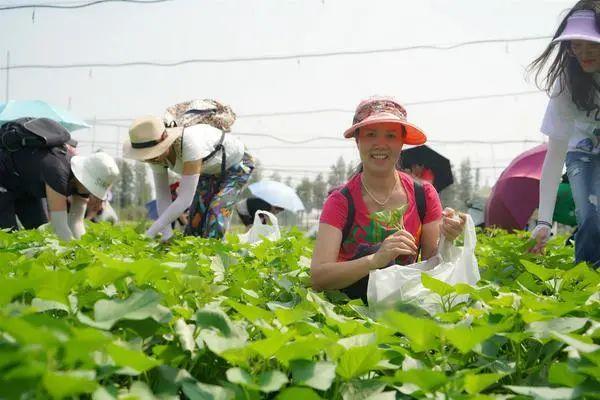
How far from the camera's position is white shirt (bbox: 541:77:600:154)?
11.5 ft

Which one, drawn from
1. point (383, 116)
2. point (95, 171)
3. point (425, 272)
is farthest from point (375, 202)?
point (95, 171)

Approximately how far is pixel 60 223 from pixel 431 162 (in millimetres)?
4515

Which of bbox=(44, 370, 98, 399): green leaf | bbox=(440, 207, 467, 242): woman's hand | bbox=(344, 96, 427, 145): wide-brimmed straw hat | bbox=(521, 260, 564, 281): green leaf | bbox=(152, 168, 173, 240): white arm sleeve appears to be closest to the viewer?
bbox=(44, 370, 98, 399): green leaf

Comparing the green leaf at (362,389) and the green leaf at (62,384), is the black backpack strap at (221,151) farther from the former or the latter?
the green leaf at (62,384)

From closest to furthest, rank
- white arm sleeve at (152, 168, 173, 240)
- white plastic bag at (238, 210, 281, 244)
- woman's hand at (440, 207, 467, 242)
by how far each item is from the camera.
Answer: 1. woman's hand at (440, 207, 467, 242)
2. white plastic bag at (238, 210, 281, 244)
3. white arm sleeve at (152, 168, 173, 240)

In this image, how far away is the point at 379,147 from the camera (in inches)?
112

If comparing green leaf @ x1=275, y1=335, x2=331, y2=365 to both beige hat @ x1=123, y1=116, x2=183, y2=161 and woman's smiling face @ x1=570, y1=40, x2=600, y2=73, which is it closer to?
woman's smiling face @ x1=570, y1=40, x2=600, y2=73

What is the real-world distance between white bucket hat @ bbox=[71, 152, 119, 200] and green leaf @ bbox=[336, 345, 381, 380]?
3807mm

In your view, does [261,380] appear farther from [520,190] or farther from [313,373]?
[520,190]

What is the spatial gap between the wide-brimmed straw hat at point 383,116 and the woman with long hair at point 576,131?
0.92 metres

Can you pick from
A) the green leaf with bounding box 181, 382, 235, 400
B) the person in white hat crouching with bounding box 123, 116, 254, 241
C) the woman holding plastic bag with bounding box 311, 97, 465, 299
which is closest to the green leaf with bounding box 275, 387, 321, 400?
the green leaf with bounding box 181, 382, 235, 400

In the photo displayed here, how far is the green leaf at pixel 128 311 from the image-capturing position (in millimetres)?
1195

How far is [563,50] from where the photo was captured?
3.44 metres

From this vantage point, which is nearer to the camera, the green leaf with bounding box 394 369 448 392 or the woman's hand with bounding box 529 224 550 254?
the green leaf with bounding box 394 369 448 392
